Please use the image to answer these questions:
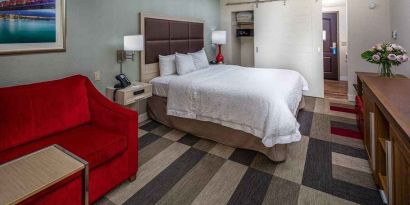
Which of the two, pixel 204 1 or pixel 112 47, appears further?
pixel 204 1

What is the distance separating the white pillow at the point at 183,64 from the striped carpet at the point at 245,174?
1153 mm

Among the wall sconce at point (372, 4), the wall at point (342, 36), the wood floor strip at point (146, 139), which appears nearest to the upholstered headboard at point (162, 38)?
the wood floor strip at point (146, 139)

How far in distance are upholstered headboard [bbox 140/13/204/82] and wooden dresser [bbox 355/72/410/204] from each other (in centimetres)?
287

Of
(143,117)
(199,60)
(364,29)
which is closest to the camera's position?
(143,117)

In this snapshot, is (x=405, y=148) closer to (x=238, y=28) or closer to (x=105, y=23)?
(x=105, y=23)

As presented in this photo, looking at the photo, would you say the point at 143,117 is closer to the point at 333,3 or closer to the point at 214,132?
the point at 214,132

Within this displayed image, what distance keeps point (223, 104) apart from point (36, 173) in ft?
6.16

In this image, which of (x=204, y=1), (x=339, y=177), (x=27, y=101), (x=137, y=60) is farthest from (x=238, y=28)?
(x=27, y=101)

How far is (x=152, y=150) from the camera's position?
2.69 m

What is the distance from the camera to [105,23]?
9.30 feet

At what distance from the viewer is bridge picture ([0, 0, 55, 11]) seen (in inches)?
76.5

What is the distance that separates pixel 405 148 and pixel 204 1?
4.76 m

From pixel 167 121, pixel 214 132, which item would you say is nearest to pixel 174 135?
pixel 167 121

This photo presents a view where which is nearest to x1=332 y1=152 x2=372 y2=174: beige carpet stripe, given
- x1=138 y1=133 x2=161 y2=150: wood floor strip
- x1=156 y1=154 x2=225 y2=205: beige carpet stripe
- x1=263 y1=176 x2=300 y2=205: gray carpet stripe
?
x1=263 y1=176 x2=300 y2=205: gray carpet stripe
